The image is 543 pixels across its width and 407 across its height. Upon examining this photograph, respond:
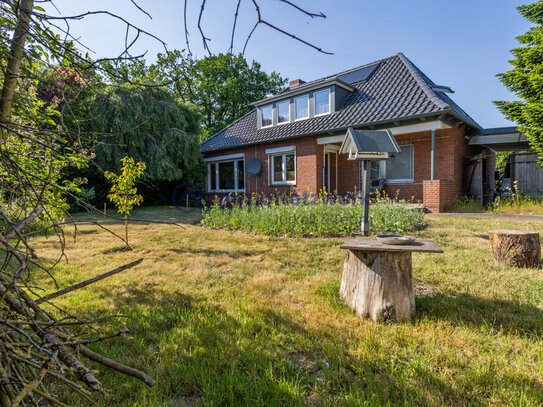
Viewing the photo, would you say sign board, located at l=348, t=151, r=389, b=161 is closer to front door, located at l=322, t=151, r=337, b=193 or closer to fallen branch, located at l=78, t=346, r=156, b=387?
fallen branch, located at l=78, t=346, r=156, b=387

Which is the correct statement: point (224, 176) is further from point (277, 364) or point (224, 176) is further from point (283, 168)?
point (277, 364)

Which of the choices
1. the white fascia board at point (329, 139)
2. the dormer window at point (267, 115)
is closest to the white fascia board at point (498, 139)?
the white fascia board at point (329, 139)

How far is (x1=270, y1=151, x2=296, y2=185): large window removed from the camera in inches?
525

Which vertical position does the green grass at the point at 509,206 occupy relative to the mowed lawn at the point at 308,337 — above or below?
above

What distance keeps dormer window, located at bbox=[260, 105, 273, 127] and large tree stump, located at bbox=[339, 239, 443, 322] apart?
43.0ft

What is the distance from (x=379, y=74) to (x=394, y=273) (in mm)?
12322

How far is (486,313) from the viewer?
257cm

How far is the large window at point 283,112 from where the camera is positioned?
14008 mm

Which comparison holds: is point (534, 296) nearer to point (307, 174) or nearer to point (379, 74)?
point (307, 174)

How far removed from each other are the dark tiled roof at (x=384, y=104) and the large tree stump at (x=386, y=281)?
311 inches

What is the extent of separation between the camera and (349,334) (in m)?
2.25

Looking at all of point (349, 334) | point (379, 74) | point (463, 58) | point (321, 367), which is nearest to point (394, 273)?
point (349, 334)

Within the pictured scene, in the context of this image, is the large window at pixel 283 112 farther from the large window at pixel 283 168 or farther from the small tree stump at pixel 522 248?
Answer: the small tree stump at pixel 522 248

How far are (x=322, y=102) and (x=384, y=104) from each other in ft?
9.90
